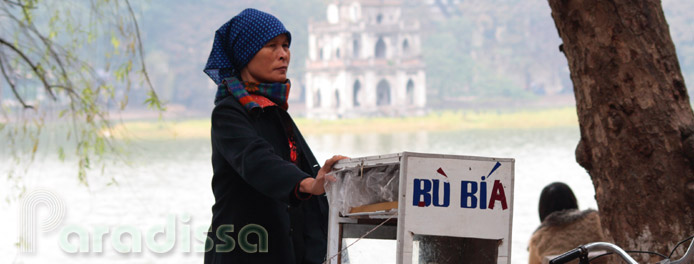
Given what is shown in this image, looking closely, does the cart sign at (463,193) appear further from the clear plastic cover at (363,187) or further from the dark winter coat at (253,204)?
the dark winter coat at (253,204)

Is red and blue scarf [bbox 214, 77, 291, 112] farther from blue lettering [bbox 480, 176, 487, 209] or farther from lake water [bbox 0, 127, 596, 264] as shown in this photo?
blue lettering [bbox 480, 176, 487, 209]

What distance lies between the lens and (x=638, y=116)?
10.9ft

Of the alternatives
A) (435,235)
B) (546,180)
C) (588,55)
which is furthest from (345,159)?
(546,180)

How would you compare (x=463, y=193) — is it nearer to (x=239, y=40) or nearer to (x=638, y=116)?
(x=239, y=40)

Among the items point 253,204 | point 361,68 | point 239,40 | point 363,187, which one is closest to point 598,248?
point 363,187

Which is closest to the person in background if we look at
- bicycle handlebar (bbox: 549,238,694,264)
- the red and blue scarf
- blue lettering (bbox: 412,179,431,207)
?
bicycle handlebar (bbox: 549,238,694,264)

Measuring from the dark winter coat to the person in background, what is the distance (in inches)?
90.3

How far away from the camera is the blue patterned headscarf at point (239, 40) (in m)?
2.03

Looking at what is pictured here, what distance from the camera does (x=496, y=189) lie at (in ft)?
5.43

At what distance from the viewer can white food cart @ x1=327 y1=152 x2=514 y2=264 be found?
63.9 inches

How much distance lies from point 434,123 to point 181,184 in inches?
779

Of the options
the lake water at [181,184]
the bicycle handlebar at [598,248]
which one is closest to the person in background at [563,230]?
the lake water at [181,184]

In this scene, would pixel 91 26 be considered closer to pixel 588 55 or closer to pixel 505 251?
pixel 588 55

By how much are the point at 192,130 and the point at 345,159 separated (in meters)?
44.2
